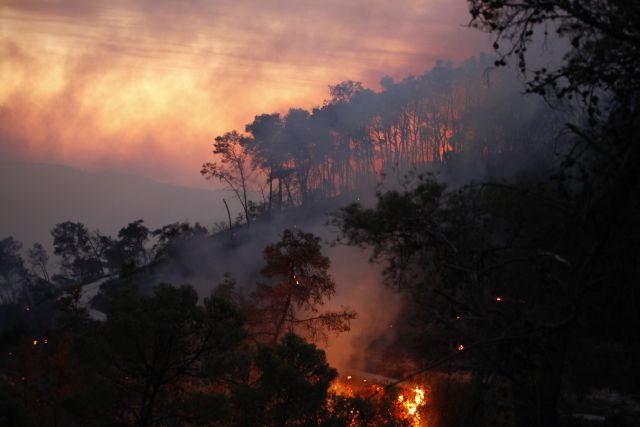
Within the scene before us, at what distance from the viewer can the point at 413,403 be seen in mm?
23234

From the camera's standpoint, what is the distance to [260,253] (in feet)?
184

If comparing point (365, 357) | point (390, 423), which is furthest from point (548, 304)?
point (365, 357)

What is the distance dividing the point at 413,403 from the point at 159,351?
11043mm

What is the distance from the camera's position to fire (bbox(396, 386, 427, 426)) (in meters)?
22.7

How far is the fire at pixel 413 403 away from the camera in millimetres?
22734

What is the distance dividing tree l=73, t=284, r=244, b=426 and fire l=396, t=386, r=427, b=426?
8053 millimetres

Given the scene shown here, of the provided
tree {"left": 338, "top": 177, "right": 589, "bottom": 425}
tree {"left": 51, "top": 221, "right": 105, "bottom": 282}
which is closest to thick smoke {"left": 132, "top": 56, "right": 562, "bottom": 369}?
tree {"left": 51, "top": 221, "right": 105, "bottom": 282}

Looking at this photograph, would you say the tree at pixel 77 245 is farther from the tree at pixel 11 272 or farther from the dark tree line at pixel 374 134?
the dark tree line at pixel 374 134

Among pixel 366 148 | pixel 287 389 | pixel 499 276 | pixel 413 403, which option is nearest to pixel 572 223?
pixel 499 276

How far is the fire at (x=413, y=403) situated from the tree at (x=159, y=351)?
8.05 m

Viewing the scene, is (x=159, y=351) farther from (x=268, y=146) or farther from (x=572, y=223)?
(x=268, y=146)

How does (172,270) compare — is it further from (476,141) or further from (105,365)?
(105,365)

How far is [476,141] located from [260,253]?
26.8 meters

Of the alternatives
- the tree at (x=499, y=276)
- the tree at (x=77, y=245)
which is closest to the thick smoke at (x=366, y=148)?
the tree at (x=77, y=245)
